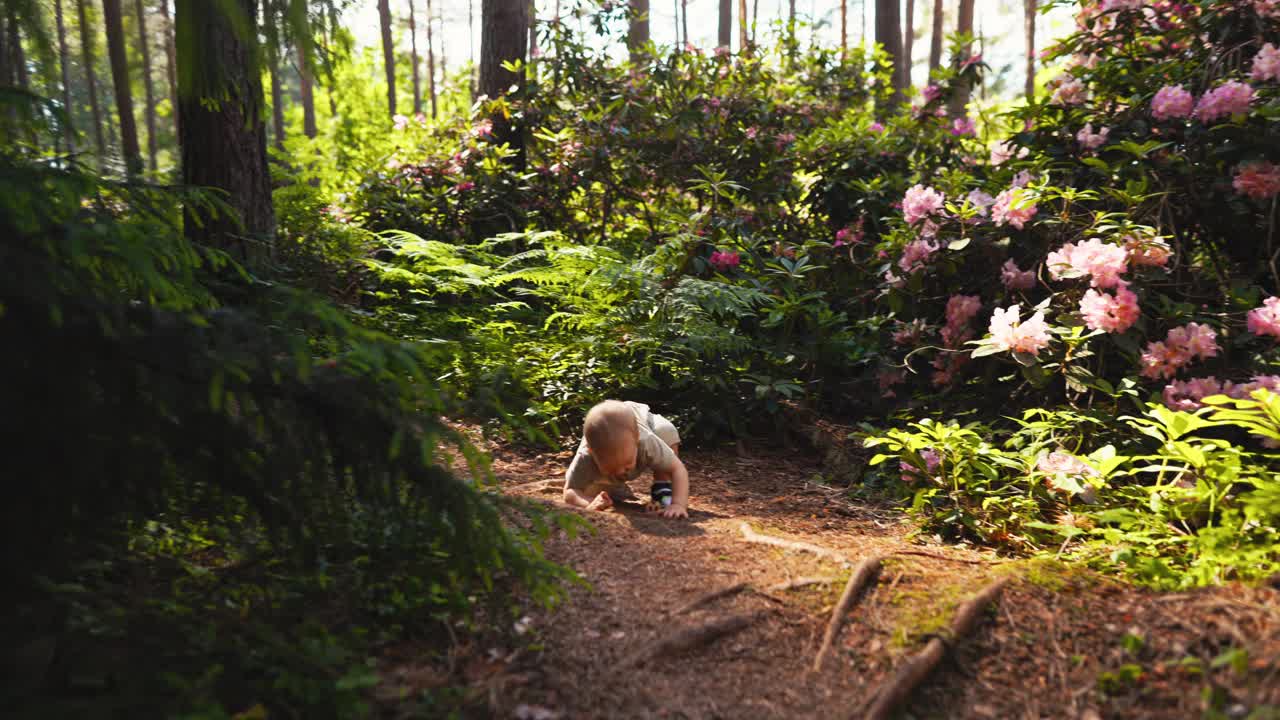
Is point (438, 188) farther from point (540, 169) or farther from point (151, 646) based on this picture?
point (151, 646)

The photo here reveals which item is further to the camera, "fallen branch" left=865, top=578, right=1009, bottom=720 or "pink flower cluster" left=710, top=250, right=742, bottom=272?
"pink flower cluster" left=710, top=250, right=742, bottom=272

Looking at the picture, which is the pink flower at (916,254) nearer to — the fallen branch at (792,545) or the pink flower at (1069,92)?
the pink flower at (1069,92)

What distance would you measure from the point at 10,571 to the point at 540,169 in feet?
20.8

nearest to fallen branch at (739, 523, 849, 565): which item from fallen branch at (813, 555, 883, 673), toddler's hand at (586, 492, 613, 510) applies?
fallen branch at (813, 555, 883, 673)

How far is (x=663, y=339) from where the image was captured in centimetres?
492

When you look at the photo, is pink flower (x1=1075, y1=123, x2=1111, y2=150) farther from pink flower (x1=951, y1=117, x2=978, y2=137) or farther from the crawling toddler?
the crawling toddler

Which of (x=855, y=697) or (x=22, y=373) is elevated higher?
(x=22, y=373)

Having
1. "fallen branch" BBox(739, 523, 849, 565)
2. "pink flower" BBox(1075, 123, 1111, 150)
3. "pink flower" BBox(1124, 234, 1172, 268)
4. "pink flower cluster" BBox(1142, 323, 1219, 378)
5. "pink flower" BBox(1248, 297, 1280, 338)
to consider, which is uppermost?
"pink flower" BBox(1075, 123, 1111, 150)

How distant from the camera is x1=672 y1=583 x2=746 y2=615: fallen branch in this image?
A: 248 centimetres

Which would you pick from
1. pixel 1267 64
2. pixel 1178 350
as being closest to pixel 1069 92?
pixel 1267 64

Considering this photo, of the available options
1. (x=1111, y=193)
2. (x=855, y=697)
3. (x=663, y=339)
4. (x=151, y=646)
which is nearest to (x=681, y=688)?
(x=855, y=697)

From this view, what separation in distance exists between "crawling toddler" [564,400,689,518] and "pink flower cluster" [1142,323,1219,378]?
2402 millimetres

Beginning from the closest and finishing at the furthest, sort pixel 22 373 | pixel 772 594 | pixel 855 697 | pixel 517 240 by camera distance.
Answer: pixel 22 373 < pixel 855 697 < pixel 772 594 < pixel 517 240

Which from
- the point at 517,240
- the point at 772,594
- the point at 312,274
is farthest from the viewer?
the point at 517,240
